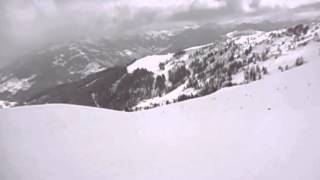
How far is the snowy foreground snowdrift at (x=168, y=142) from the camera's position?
913 centimetres

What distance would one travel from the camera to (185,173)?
9.26 meters

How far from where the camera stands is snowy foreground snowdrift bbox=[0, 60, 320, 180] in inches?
360

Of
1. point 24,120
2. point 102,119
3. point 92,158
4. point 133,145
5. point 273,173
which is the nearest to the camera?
point 273,173

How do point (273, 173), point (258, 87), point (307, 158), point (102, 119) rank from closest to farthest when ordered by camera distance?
point (273, 173), point (307, 158), point (102, 119), point (258, 87)

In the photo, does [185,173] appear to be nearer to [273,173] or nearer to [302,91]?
[273,173]

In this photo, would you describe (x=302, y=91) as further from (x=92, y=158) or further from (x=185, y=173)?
(x=92, y=158)

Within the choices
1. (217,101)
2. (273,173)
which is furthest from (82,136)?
(217,101)

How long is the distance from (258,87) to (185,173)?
9.26 meters

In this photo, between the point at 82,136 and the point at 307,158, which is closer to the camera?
the point at 307,158

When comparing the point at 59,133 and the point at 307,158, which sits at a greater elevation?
the point at 59,133

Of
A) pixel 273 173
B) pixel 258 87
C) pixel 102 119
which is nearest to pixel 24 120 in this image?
pixel 102 119

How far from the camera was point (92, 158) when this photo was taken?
10.0 meters

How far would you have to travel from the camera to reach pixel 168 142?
11.4m

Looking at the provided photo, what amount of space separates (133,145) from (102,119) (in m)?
2.24
